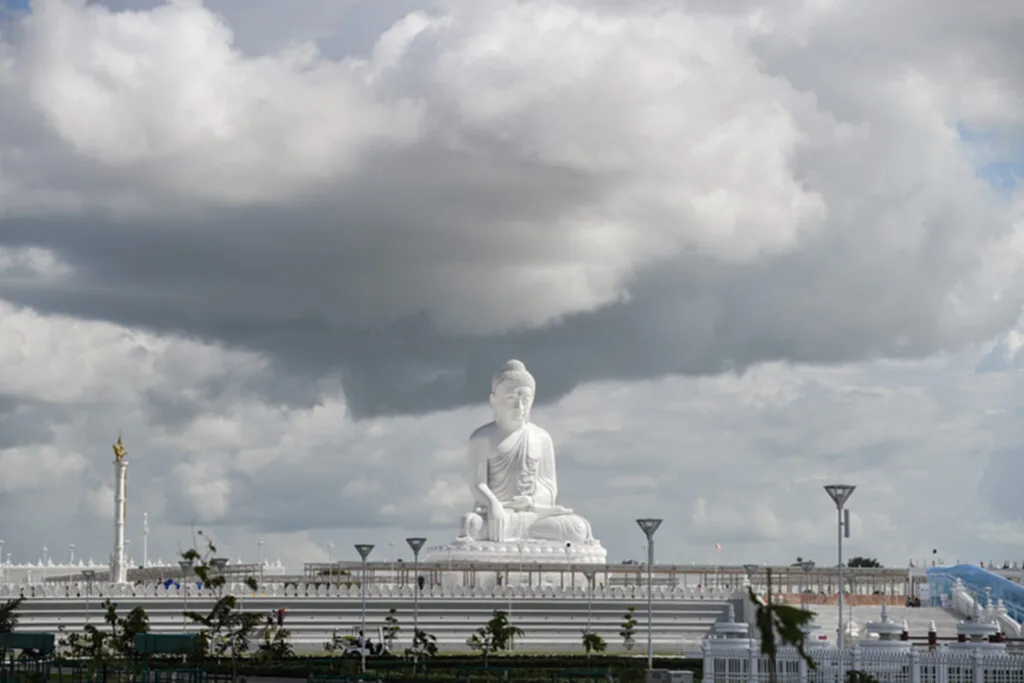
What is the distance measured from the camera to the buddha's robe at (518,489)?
208ft

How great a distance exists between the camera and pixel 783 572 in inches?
2322

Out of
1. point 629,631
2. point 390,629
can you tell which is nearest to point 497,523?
point 629,631

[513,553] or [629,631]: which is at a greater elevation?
[513,553]

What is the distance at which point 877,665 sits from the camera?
98.5 ft

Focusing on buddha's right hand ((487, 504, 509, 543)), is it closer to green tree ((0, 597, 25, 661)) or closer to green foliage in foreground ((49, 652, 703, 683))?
green foliage in foreground ((49, 652, 703, 683))

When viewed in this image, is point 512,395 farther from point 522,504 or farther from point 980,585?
point 980,585

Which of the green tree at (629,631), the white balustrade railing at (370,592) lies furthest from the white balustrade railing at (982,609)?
the green tree at (629,631)

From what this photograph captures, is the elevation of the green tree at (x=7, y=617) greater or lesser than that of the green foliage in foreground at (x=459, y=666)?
greater

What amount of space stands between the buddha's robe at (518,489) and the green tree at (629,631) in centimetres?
1231

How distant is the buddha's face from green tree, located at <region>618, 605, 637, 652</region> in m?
16.2

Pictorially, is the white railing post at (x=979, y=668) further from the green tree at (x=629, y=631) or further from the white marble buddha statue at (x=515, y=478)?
the white marble buddha statue at (x=515, y=478)

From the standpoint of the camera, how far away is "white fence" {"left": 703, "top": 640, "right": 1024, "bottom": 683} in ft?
96.4

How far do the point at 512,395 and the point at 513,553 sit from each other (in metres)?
7.73

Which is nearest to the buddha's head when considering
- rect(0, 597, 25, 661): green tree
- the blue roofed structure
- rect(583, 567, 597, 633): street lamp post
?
rect(583, 567, 597, 633): street lamp post
